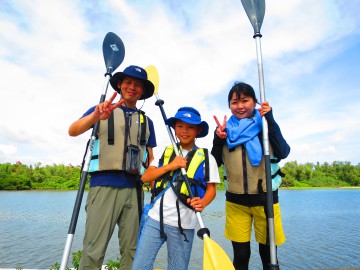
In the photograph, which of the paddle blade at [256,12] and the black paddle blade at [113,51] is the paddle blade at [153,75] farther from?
the paddle blade at [256,12]

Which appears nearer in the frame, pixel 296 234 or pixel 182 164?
pixel 182 164

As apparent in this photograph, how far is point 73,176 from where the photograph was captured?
64.4 m

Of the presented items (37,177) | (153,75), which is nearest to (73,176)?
(37,177)

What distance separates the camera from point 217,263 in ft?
7.16

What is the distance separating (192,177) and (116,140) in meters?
0.86

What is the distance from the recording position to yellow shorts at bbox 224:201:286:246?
2533 millimetres

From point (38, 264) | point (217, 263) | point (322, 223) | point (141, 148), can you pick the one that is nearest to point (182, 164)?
point (141, 148)

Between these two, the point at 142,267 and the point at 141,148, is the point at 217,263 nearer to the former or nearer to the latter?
the point at 142,267

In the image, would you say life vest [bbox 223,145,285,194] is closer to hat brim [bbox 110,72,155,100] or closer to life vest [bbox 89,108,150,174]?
life vest [bbox 89,108,150,174]

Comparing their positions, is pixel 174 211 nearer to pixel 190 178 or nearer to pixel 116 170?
pixel 190 178

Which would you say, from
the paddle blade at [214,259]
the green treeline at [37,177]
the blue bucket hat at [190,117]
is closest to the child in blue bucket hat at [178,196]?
the blue bucket hat at [190,117]

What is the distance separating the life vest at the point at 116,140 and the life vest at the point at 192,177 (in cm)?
43

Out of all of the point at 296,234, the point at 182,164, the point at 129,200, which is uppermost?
the point at 182,164

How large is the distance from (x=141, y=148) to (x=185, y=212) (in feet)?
2.84
